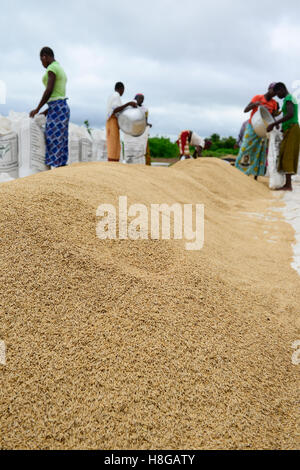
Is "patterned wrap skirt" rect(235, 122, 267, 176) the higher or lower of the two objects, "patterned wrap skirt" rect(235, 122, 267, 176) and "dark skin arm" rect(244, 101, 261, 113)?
the lower

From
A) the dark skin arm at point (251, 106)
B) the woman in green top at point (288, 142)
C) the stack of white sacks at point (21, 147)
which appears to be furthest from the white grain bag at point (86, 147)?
the woman in green top at point (288, 142)

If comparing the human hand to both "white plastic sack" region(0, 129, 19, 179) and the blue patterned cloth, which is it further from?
"white plastic sack" region(0, 129, 19, 179)

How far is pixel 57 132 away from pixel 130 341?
3.08 m

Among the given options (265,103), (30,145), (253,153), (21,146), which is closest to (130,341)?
(30,145)

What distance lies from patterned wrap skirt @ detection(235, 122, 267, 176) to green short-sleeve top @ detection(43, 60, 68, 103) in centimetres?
296

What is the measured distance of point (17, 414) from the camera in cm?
77

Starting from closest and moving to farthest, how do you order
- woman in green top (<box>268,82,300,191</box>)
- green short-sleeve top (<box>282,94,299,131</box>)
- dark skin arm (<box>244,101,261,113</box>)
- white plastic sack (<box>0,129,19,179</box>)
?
white plastic sack (<box>0,129,19,179</box>) < green short-sleeve top (<box>282,94,299,131</box>) < woman in green top (<box>268,82,300,191</box>) < dark skin arm (<box>244,101,261,113</box>)

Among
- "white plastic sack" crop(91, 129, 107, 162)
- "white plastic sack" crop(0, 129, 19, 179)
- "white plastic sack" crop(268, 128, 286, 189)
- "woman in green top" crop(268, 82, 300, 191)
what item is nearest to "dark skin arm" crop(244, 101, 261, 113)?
"woman in green top" crop(268, 82, 300, 191)

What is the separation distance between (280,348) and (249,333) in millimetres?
104

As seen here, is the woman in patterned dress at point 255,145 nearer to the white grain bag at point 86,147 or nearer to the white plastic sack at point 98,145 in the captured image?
the white plastic sack at point 98,145

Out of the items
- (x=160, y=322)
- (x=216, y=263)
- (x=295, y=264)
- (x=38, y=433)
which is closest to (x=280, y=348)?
(x=160, y=322)

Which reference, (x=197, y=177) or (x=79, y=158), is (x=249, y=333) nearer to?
(x=197, y=177)

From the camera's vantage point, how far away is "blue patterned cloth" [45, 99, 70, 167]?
3.40m

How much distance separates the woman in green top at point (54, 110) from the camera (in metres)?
3.23
